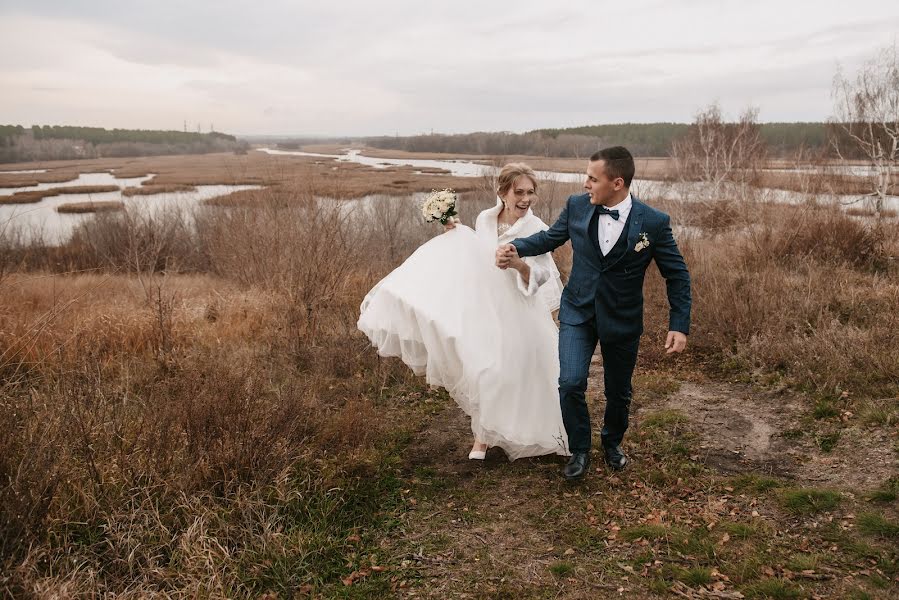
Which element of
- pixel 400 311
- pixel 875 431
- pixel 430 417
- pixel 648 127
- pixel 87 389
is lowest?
pixel 430 417

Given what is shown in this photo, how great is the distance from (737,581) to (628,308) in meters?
1.80

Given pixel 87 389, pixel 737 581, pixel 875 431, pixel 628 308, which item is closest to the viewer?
pixel 737 581

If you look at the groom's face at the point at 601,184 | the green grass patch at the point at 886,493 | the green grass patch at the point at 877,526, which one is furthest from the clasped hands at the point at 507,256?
the green grass patch at the point at 886,493

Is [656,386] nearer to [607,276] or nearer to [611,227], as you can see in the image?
[607,276]

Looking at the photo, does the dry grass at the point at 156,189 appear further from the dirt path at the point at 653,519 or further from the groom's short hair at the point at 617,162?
the groom's short hair at the point at 617,162

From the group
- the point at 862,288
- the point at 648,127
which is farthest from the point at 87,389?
the point at 648,127

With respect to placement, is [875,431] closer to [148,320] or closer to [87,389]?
[87,389]

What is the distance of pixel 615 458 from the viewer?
16.1 ft

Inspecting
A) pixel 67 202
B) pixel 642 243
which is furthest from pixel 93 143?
pixel 642 243

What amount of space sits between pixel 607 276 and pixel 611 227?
34 centimetres

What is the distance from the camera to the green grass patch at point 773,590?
3.27 m

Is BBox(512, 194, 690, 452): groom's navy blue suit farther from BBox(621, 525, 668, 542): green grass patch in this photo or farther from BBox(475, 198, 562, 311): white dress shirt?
BBox(621, 525, 668, 542): green grass patch

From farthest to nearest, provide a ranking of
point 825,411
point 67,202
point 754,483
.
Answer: point 67,202 → point 825,411 → point 754,483

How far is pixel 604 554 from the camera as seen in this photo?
3910mm
